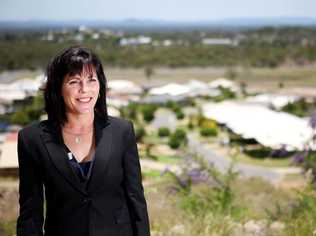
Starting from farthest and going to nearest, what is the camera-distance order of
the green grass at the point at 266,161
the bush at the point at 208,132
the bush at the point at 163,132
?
1. the bush at the point at 208,132
2. the bush at the point at 163,132
3. the green grass at the point at 266,161

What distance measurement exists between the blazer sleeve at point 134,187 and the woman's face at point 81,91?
0.48 feet

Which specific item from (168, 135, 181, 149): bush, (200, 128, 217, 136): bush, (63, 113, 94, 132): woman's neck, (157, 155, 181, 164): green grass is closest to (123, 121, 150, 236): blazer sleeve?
(63, 113, 94, 132): woman's neck

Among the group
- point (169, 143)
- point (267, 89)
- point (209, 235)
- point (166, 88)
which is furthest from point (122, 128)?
point (267, 89)

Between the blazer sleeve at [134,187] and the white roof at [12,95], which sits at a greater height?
the blazer sleeve at [134,187]

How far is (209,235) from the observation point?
8.94ft

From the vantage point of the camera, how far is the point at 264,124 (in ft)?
64.6

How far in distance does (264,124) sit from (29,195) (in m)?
18.6

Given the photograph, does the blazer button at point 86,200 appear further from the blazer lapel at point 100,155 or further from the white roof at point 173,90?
the white roof at point 173,90

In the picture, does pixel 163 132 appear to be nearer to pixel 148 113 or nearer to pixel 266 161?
pixel 148 113

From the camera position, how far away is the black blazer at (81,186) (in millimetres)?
1583

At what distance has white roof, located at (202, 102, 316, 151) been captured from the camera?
17.5m

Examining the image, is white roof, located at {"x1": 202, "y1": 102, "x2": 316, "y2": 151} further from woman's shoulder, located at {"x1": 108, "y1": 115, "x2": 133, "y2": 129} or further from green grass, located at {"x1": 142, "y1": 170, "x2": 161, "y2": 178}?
woman's shoulder, located at {"x1": 108, "y1": 115, "x2": 133, "y2": 129}

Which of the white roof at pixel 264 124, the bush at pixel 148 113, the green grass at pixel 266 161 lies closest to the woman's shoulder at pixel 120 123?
the white roof at pixel 264 124

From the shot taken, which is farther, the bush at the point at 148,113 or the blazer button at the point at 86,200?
the bush at the point at 148,113
